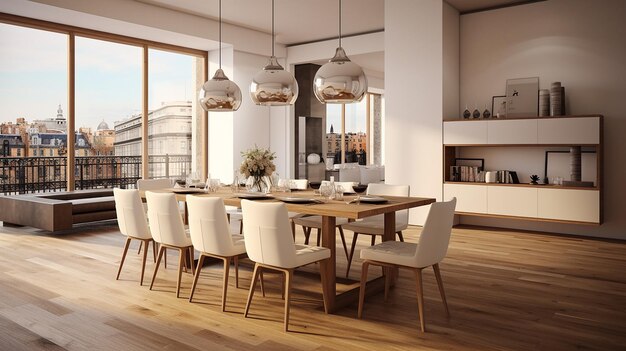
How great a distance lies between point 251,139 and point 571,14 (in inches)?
218

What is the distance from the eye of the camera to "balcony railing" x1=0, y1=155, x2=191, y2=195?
25.3 ft

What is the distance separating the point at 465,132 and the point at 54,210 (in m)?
5.31

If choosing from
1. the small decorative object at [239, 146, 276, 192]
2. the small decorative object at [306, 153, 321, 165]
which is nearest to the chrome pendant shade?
the small decorative object at [239, 146, 276, 192]

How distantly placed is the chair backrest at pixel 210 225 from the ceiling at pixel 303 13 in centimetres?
459

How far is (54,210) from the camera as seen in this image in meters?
6.59

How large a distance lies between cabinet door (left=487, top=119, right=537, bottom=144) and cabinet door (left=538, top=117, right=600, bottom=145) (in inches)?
3.8

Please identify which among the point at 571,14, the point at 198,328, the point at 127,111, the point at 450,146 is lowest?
the point at 198,328

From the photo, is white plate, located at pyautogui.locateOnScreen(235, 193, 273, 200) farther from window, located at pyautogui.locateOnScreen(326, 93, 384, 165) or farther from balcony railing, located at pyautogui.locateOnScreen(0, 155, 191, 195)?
window, located at pyautogui.locateOnScreen(326, 93, 384, 165)

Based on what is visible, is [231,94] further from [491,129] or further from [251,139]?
[251,139]

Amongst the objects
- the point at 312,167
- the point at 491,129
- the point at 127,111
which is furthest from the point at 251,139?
the point at 491,129

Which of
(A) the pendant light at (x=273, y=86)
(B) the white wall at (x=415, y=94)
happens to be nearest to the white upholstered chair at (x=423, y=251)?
(A) the pendant light at (x=273, y=86)

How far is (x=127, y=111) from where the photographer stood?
8758mm

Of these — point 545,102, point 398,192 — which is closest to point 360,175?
point 545,102

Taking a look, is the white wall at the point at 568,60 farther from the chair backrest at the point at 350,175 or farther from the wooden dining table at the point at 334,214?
the wooden dining table at the point at 334,214
